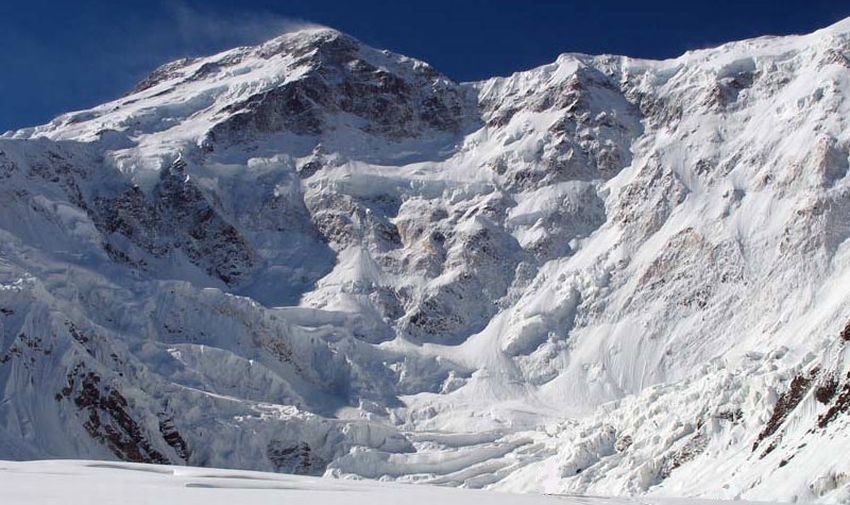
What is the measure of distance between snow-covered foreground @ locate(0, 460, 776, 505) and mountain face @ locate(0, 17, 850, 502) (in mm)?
26983

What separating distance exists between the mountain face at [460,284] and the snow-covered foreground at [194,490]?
27.0 metres

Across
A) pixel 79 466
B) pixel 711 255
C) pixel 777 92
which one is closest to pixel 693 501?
pixel 79 466

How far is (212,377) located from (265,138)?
81626 mm

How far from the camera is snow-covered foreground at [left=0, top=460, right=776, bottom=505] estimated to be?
20.3 metres

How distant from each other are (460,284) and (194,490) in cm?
13350

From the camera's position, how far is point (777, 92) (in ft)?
559

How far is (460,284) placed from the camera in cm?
15550

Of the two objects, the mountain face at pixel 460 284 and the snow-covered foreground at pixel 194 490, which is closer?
the snow-covered foreground at pixel 194 490

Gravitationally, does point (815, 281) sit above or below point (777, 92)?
below

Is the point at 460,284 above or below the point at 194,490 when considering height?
above

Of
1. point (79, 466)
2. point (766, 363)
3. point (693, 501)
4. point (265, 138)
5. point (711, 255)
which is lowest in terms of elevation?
point (693, 501)

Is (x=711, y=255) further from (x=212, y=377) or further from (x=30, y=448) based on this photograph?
(x=30, y=448)

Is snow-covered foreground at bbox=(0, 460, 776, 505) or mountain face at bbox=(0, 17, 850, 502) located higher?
mountain face at bbox=(0, 17, 850, 502)

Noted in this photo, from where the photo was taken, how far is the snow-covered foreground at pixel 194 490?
66.5 feet
